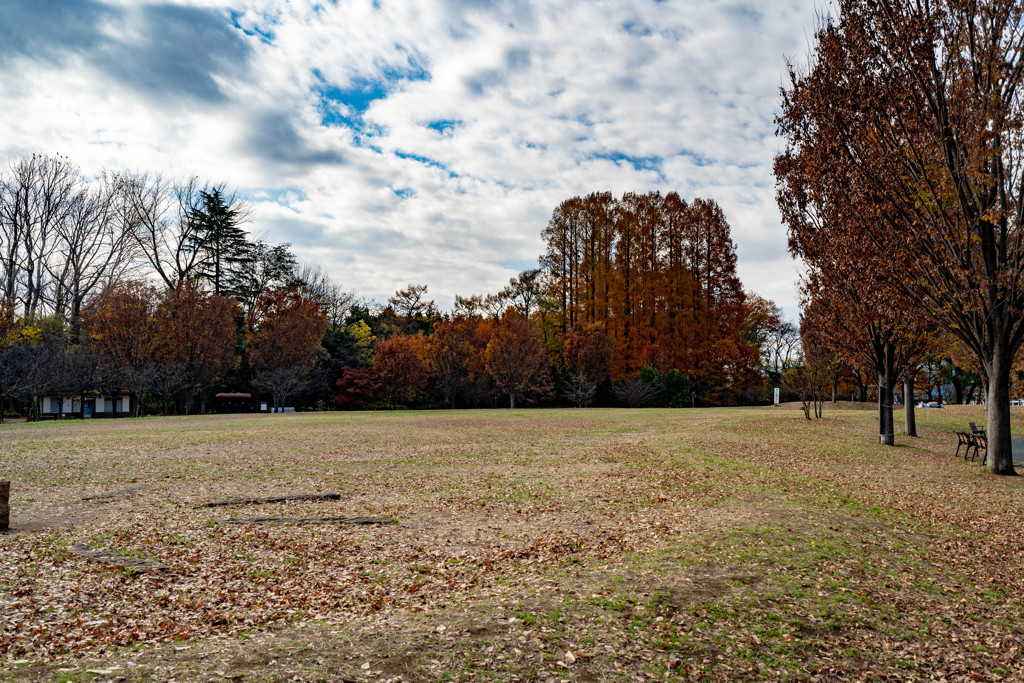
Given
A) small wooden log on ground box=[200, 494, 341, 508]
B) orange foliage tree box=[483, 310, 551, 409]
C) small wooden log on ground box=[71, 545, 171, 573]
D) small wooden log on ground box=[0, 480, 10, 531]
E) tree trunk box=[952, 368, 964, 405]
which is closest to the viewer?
small wooden log on ground box=[71, 545, 171, 573]

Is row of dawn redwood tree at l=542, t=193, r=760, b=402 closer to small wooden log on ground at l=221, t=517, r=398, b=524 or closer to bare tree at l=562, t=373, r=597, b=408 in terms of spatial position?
bare tree at l=562, t=373, r=597, b=408

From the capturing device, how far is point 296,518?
10.1 meters

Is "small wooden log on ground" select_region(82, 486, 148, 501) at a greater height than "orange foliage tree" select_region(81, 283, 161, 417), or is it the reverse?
"orange foliage tree" select_region(81, 283, 161, 417)

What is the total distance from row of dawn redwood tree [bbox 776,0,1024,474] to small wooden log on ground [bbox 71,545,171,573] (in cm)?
1622

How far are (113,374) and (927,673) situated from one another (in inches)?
1699

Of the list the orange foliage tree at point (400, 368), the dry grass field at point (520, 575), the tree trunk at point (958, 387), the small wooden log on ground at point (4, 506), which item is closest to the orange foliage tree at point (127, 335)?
the orange foliage tree at point (400, 368)

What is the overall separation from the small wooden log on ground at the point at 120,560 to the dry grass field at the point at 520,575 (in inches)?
4.7

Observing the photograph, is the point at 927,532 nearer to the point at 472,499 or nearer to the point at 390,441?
the point at 472,499

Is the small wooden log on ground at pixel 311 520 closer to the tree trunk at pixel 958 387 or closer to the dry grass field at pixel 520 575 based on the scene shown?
the dry grass field at pixel 520 575

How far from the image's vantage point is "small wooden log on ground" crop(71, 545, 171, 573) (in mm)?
7484

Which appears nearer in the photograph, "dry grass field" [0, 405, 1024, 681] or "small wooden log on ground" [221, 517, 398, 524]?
"dry grass field" [0, 405, 1024, 681]

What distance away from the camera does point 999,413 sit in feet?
48.1

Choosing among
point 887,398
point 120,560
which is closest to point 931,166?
point 887,398

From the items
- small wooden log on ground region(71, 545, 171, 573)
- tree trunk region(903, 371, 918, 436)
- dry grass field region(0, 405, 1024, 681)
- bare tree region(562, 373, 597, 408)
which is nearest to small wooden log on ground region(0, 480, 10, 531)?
dry grass field region(0, 405, 1024, 681)
